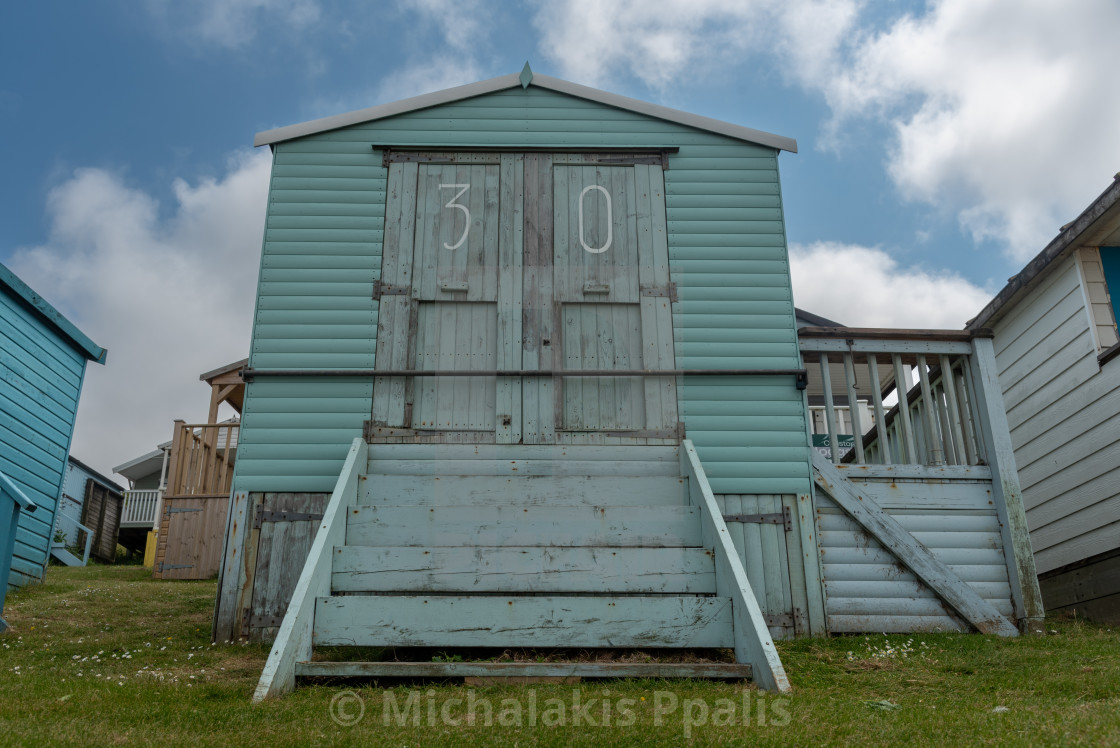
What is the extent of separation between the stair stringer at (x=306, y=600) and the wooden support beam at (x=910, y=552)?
12.2 feet

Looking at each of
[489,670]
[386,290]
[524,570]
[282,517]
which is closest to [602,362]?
[386,290]

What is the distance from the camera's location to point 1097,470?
7738mm

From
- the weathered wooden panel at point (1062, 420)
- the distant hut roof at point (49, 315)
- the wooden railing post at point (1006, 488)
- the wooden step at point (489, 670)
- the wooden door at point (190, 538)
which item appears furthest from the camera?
the wooden door at point (190, 538)

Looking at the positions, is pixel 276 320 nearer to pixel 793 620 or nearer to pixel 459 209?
pixel 459 209

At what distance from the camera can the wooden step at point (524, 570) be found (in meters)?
4.95

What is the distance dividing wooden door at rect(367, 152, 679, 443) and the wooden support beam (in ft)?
4.48

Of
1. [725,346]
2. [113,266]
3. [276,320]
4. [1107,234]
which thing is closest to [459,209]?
[276,320]

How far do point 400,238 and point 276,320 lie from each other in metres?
1.27

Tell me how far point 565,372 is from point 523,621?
257 centimetres

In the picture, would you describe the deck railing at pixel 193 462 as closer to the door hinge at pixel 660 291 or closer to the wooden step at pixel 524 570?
the door hinge at pixel 660 291

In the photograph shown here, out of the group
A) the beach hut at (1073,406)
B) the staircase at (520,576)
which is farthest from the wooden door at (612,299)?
the beach hut at (1073,406)

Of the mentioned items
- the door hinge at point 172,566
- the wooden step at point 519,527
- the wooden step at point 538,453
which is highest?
the wooden step at point 538,453

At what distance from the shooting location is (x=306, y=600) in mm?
4426

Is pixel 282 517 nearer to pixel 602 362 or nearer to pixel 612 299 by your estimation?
pixel 602 362
